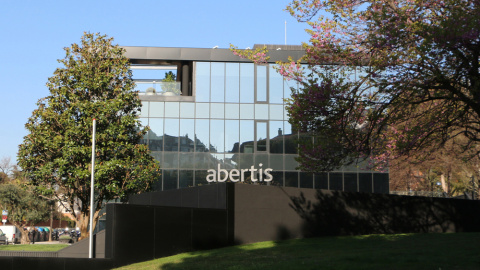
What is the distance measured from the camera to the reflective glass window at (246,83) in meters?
41.2

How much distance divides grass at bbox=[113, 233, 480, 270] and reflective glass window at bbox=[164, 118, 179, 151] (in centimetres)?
2066

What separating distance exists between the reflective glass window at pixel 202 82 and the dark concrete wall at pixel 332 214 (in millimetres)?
19342

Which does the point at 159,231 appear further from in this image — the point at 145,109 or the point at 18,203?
the point at 18,203

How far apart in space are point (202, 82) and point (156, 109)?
3732mm

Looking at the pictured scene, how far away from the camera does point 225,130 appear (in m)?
41.2

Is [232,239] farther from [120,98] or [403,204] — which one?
[120,98]

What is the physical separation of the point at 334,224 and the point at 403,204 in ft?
12.2

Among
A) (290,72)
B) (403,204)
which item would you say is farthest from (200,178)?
(290,72)

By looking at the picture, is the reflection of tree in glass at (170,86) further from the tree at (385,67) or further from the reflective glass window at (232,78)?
the tree at (385,67)

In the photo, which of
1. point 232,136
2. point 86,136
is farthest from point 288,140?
point 86,136

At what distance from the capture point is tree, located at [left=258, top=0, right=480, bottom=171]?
47.0 ft

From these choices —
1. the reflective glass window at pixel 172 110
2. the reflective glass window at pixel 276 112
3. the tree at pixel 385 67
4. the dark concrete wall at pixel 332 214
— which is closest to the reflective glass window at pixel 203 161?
the reflective glass window at pixel 172 110

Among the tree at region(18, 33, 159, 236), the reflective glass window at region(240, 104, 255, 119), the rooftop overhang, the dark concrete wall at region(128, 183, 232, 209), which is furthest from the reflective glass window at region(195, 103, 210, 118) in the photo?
the dark concrete wall at region(128, 183, 232, 209)

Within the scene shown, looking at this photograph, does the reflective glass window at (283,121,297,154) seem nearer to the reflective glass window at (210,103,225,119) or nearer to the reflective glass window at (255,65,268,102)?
the reflective glass window at (255,65,268,102)
